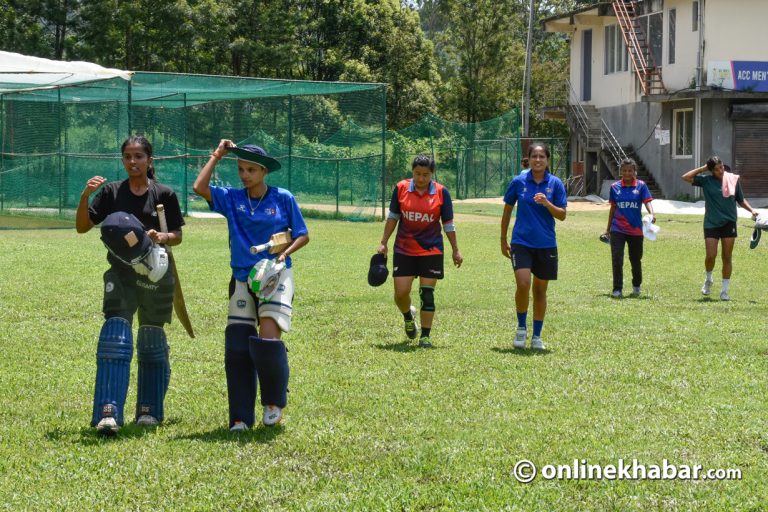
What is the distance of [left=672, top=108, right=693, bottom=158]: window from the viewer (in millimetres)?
39469

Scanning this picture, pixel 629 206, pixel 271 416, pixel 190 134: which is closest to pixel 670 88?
pixel 190 134

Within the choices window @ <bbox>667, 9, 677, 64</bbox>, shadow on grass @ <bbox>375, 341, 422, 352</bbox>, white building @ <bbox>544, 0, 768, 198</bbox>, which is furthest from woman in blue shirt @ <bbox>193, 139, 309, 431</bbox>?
window @ <bbox>667, 9, 677, 64</bbox>

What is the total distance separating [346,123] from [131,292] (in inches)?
865

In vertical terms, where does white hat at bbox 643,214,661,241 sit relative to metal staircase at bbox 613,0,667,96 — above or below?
below

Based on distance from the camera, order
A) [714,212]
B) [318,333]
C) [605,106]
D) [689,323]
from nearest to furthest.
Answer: [318,333], [689,323], [714,212], [605,106]

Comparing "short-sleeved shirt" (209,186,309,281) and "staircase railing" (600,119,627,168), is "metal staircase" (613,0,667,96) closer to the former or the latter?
"staircase railing" (600,119,627,168)

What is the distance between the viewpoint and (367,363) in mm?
9234

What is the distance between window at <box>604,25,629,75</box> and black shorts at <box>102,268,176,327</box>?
38.2 m

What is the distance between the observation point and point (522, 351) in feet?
32.6

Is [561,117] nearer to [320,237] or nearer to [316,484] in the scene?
[320,237]

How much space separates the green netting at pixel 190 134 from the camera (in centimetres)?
2581

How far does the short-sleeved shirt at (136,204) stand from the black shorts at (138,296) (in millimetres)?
87

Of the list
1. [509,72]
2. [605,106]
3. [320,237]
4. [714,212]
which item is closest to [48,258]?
[320,237]

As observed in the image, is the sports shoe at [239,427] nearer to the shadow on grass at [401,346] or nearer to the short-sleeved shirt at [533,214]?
the shadow on grass at [401,346]
